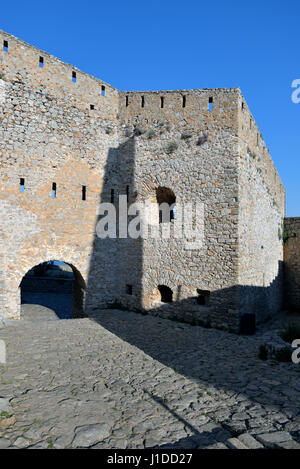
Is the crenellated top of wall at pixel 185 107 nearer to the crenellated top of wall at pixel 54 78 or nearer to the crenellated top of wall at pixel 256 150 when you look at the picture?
the crenellated top of wall at pixel 256 150

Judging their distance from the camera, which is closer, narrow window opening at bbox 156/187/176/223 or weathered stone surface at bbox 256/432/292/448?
weathered stone surface at bbox 256/432/292/448

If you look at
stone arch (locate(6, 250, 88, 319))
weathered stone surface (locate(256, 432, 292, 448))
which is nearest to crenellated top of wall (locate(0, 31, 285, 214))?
stone arch (locate(6, 250, 88, 319))

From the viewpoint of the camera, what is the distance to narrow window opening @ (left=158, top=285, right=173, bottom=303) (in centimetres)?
1039

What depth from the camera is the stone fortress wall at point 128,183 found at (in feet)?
29.5

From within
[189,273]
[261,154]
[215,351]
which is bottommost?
Answer: [215,351]

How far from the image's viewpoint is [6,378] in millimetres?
4902

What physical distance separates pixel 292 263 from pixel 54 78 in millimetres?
13505

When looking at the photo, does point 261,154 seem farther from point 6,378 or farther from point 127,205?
point 6,378

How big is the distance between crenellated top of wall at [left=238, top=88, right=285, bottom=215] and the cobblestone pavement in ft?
19.4

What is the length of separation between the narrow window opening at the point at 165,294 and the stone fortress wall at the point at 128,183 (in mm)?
203

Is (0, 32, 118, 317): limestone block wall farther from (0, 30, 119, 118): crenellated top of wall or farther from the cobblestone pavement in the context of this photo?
A: the cobblestone pavement

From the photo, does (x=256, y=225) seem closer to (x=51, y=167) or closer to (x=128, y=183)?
(x=128, y=183)
